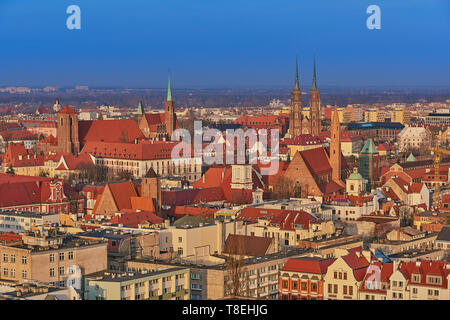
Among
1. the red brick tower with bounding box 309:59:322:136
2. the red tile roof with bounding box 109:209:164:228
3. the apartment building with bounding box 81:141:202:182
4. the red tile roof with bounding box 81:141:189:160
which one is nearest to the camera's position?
the red tile roof with bounding box 109:209:164:228

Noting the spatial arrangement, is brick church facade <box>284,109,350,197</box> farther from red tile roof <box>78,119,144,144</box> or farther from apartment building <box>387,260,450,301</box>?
red tile roof <box>78,119,144,144</box>

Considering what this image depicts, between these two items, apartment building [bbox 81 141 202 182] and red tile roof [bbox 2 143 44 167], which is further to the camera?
red tile roof [bbox 2 143 44 167]

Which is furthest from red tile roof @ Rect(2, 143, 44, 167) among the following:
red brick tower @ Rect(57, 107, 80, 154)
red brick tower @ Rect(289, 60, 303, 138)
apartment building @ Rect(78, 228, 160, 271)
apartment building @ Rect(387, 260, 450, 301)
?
apartment building @ Rect(387, 260, 450, 301)

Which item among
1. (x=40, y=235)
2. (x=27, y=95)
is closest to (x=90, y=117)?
(x=27, y=95)

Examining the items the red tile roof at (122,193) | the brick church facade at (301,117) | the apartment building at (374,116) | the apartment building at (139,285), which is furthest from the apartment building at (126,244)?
the apartment building at (374,116)

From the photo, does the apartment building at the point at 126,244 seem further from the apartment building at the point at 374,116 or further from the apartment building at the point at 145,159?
the apartment building at the point at 374,116

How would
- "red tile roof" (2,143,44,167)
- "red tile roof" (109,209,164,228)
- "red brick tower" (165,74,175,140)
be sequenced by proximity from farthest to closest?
"red brick tower" (165,74,175,140), "red tile roof" (2,143,44,167), "red tile roof" (109,209,164,228)

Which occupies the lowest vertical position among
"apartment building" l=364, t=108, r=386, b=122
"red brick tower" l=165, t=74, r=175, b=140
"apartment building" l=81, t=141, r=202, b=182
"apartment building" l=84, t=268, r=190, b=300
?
"apartment building" l=364, t=108, r=386, b=122

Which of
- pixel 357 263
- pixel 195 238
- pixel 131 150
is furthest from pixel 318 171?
pixel 357 263
